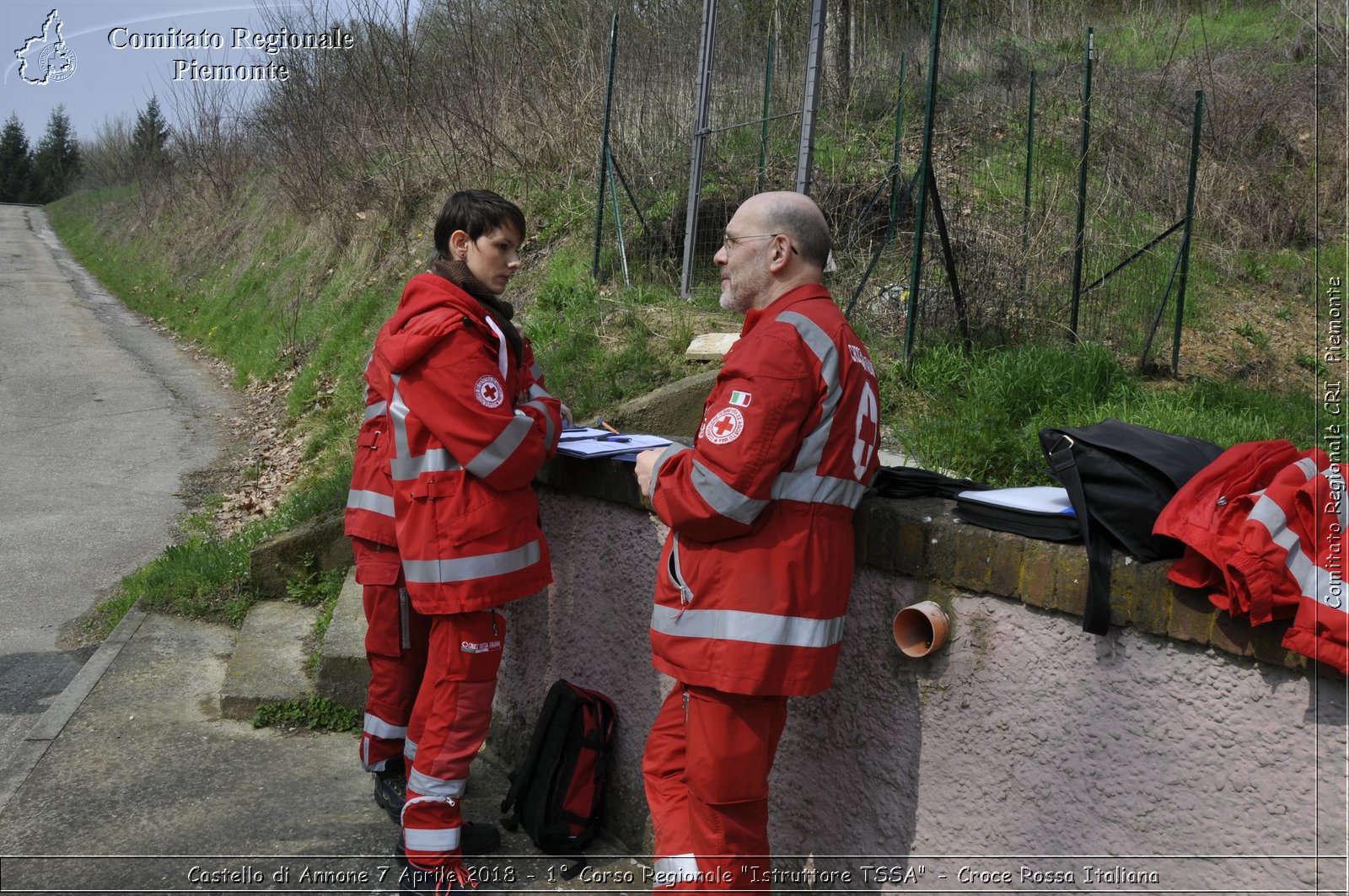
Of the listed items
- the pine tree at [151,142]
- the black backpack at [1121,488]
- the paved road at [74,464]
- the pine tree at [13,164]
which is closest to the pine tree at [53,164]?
the pine tree at [13,164]

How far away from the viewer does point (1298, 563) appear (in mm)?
2000

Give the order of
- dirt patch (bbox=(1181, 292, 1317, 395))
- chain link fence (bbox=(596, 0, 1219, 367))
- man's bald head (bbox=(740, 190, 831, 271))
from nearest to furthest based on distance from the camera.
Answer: man's bald head (bbox=(740, 190, 831, 271)), chain link fence (bbox=(596, 0, 1219, 367)), dirt patch (bbox=(1181, 292, 1317, 395))

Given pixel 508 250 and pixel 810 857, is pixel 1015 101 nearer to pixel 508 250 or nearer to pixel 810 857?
pixel 508 250

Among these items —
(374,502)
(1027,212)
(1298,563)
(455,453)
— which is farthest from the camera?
(1027,212)

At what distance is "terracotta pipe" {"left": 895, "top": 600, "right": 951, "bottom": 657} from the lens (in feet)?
8.91

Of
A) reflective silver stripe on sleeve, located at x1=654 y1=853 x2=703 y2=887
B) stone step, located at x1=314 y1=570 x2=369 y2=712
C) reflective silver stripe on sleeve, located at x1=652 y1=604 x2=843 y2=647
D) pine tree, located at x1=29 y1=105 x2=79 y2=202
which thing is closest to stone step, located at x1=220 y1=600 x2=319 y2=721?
stone step, located at x1=314 y1=570 x2=369 y2=712

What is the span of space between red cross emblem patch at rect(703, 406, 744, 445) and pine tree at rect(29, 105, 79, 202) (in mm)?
62870

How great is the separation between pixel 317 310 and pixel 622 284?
6545 millimetres

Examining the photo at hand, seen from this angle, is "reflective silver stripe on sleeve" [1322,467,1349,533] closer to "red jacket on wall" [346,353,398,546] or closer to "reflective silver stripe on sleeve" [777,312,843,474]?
"reflective silver stripe on sleeve" [777,312,843,474]

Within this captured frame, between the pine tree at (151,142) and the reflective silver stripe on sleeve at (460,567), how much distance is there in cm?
2813

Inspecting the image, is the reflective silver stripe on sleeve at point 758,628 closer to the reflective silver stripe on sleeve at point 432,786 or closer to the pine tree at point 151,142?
the reflective silver stripe on sleeve at point 432,786

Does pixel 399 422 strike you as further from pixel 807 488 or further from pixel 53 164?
pixel 53 164

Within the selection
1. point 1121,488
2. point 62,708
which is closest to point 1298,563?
point 1121,488

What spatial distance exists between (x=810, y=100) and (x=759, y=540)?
4072 mm
